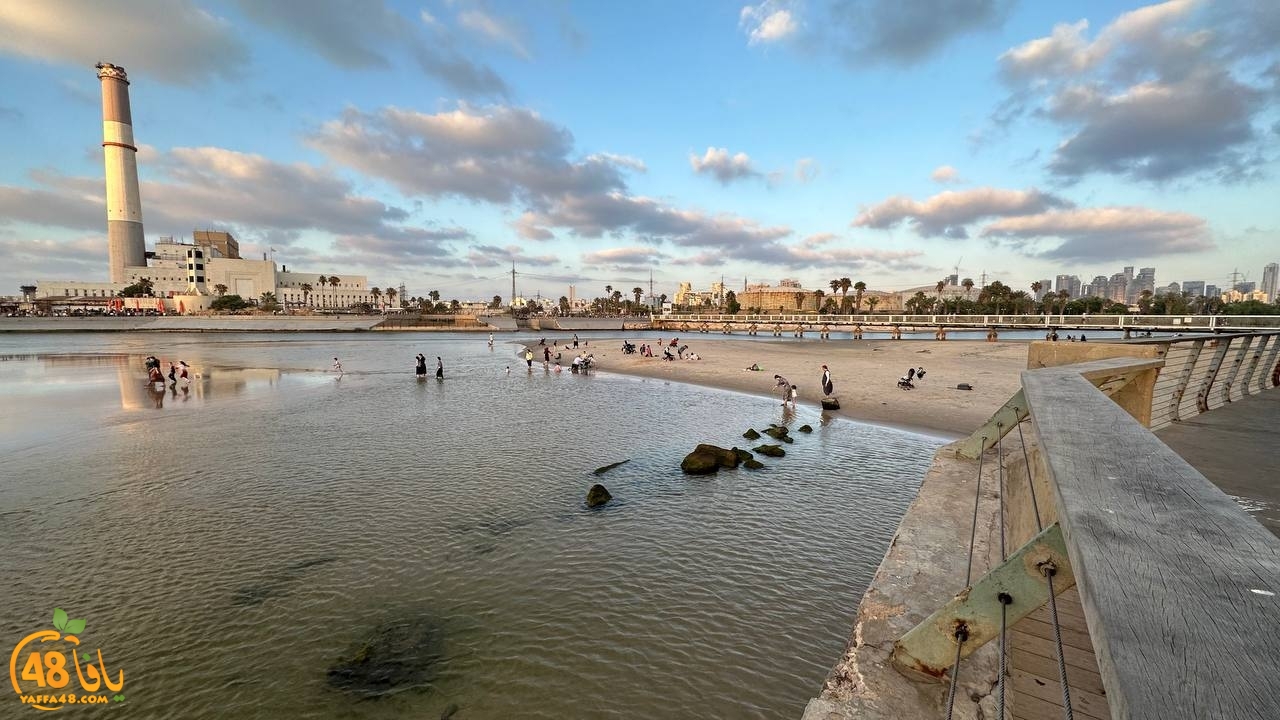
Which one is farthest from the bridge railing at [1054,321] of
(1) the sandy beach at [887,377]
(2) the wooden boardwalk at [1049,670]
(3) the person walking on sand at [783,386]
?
(2) the wooden boardwalk at [1049,670]

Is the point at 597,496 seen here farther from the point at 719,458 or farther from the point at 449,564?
the point at 719,458

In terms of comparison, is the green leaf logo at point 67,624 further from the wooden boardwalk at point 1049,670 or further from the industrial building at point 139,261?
the industrial building at point 139,261

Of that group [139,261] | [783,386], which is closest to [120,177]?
[139,261]

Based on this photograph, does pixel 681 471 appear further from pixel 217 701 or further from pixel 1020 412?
pixel 217 701

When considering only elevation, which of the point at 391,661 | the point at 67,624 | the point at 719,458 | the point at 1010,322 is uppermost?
the point at 1010,322

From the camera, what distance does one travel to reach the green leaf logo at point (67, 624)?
26.7 feet

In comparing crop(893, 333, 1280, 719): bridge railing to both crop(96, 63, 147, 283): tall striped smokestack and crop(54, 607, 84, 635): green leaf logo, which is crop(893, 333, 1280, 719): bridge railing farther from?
crop(96, 63, 147, 283): tall striped smokestack

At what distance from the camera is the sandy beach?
2331 centimetres

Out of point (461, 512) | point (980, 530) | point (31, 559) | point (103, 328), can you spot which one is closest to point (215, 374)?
point (31, 559)

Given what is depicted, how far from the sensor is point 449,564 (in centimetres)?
1017

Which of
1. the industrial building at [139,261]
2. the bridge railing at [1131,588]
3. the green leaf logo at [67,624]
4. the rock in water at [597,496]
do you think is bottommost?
the green leaf logo at [67,624]

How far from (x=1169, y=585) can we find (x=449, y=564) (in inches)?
417

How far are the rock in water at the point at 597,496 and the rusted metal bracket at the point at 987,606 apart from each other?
8.81 m

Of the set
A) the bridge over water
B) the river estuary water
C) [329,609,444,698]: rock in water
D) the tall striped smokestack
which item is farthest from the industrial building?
[329,609,444,698]: rock in water
